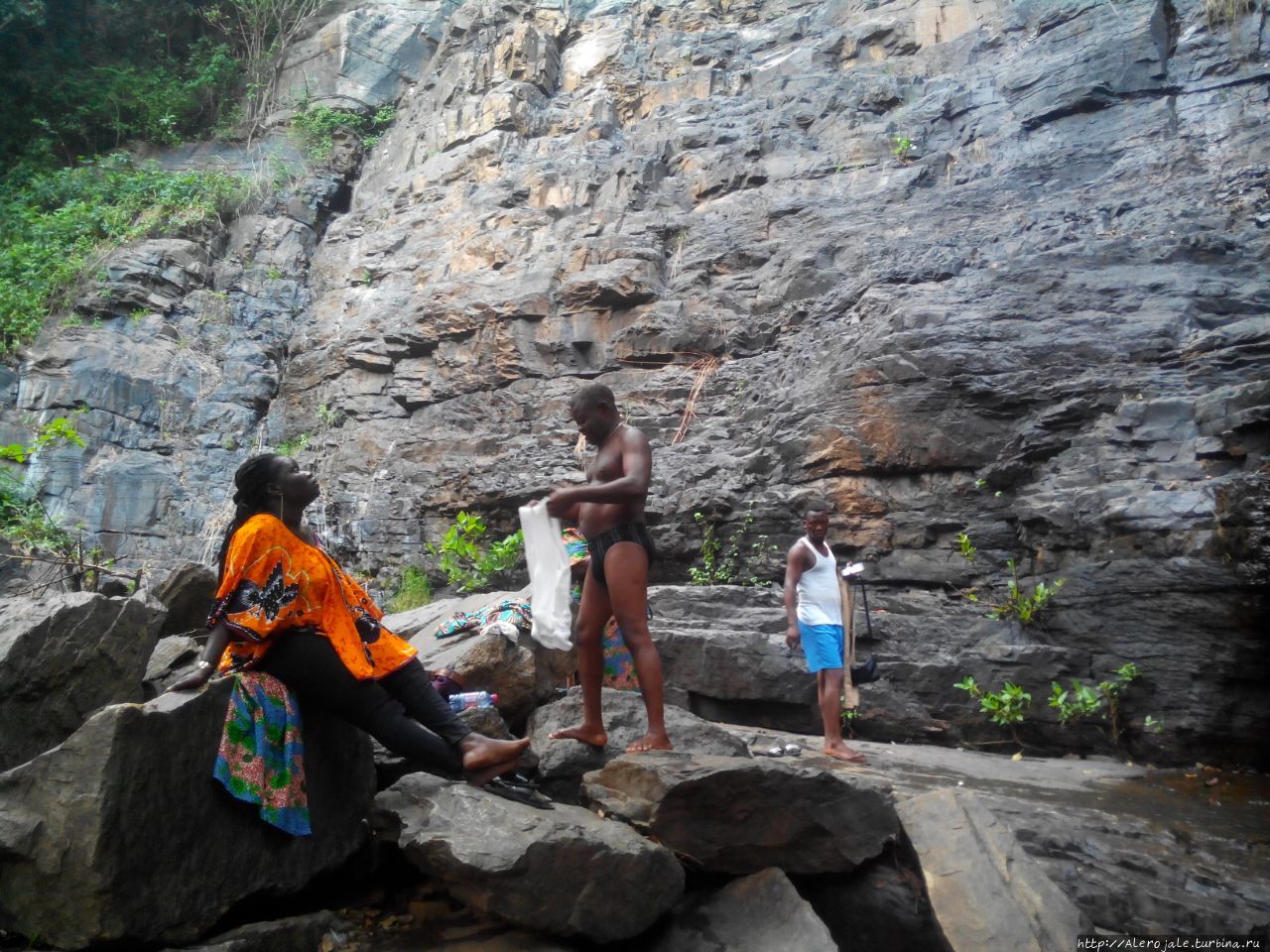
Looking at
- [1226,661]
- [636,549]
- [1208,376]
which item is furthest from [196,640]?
[1208,376]

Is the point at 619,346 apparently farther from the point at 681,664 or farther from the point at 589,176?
the point at 681,664

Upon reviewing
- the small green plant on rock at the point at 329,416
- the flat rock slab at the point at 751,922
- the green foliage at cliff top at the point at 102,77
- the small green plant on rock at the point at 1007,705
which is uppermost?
the green foliage at cliff top at the point at 102,77

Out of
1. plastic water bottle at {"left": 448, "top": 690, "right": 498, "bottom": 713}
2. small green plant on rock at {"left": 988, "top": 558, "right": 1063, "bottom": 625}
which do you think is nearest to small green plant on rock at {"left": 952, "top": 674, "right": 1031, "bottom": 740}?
small green plant on rock at {"left": 988, "top": 558, "right": 1063, "bottom": 625}

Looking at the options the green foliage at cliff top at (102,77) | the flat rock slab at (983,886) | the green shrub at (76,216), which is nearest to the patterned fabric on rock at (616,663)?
the flat rock slab at (983,886)

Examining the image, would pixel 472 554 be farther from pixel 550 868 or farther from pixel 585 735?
pixel 550 868

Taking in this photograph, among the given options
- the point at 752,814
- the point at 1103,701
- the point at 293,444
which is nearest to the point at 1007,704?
the point at 1103,701

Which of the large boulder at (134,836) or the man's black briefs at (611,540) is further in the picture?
the man's black briefs at (611,540)

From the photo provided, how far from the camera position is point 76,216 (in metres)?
14.7

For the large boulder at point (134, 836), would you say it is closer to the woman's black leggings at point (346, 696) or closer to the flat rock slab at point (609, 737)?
the woman's black leggings at point (346, 696)

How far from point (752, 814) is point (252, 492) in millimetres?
2189

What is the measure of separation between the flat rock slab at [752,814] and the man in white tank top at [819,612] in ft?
6.26

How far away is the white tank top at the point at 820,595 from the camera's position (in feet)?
17.0

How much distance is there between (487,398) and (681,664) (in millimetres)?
6295

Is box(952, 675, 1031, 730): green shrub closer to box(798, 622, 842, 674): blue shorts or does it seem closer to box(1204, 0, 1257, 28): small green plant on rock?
box(798, 622, 842, 674): blue shorts
